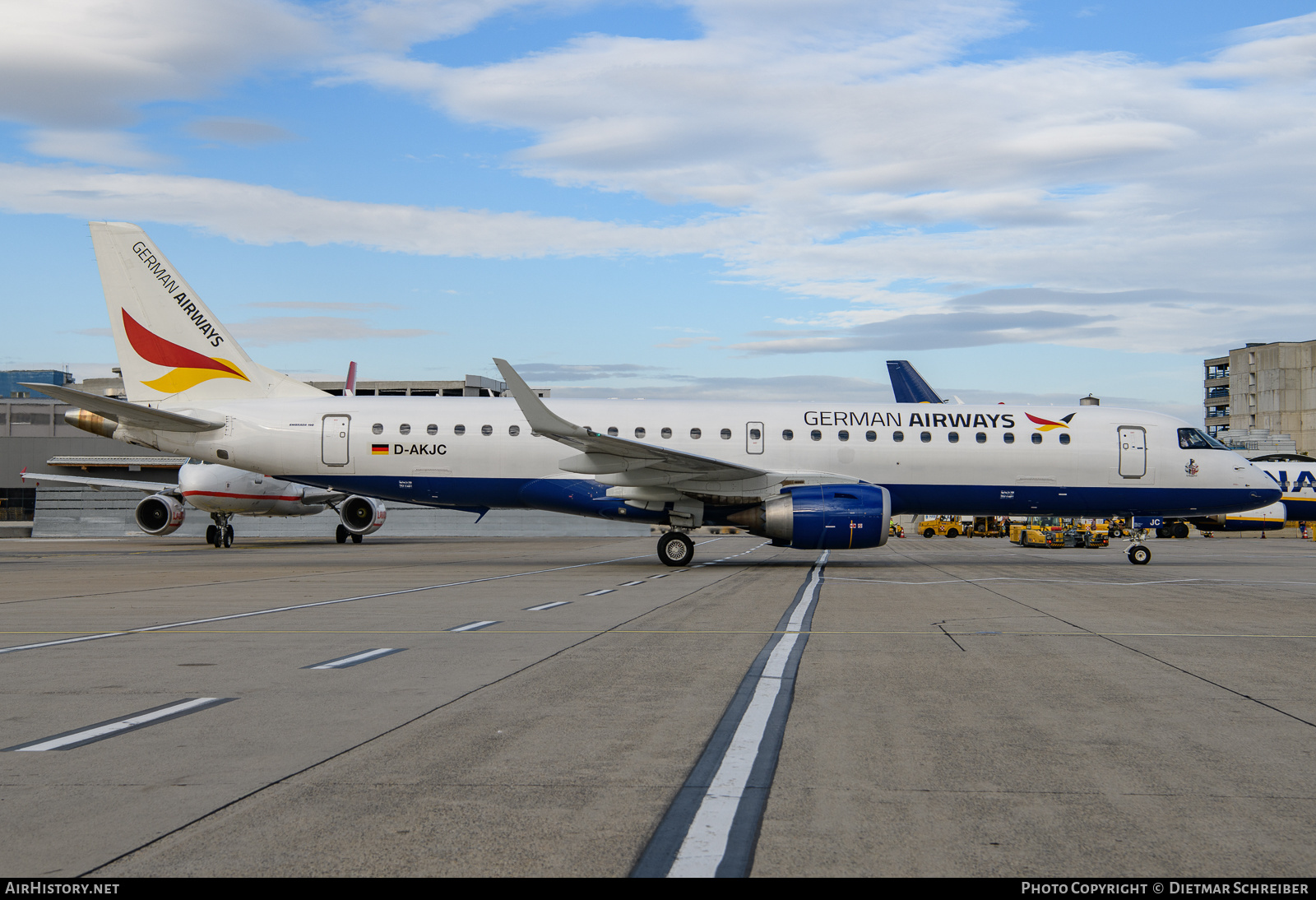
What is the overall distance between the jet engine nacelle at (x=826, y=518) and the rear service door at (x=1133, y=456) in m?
6.76

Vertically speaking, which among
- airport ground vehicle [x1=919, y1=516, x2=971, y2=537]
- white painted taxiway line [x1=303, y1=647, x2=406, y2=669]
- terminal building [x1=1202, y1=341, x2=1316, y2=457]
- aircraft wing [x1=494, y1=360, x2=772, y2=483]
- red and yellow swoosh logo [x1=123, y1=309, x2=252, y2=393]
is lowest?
airport ground vehicle [x1=919, y1=516, x2=971, y2=537]

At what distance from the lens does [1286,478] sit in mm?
46469

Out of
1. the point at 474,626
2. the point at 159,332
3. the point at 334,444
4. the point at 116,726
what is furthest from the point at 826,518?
the point at 159,332

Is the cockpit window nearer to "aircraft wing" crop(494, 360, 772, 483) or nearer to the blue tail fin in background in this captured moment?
"aircraft wing" crop(494, 360, 772, 483)

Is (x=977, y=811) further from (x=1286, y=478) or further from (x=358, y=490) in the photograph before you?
(x=1286, y=478)

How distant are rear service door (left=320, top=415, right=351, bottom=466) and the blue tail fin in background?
107 feet

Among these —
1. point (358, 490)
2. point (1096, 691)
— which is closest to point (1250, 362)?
point (358, 490)

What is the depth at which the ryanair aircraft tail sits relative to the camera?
82.5 ft

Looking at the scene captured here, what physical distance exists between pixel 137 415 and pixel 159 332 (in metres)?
2.74

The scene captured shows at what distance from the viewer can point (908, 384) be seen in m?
50.6

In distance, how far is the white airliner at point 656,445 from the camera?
23500 mm

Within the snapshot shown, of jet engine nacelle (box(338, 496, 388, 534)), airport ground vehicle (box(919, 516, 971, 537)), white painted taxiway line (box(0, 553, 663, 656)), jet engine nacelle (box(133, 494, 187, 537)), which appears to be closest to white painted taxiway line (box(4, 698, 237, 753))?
white painted taxiway line (box(0, 553, 663, 656))

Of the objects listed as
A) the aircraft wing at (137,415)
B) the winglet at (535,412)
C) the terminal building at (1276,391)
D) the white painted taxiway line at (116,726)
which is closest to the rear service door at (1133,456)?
the winglet at (535,412)

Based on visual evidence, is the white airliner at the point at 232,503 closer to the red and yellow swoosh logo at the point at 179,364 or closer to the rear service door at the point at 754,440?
the red and yellow swoosh logo at the point at 179,364
